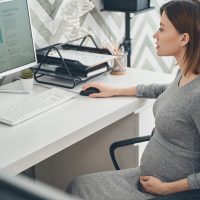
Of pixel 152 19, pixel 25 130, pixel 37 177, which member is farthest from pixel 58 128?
pixel 152 19

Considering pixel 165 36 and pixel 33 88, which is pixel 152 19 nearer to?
pixel 33 88

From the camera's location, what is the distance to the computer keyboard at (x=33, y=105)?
142cm

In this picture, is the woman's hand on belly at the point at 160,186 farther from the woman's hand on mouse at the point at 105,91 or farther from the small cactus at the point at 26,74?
the small cactus at the point at 26,74

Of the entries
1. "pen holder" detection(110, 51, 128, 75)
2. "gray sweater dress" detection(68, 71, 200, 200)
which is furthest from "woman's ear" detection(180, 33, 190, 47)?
"pen holder" detection(110, 51, 128, 75)

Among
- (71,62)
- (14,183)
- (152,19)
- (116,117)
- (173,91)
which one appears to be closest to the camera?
(14,183)

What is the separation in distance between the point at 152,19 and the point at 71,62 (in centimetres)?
146

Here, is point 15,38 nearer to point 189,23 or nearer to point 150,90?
point 150,90

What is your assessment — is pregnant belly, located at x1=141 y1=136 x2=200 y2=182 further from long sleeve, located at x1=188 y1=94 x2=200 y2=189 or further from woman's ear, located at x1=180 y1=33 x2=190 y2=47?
woman's ear, located at x1=180 y1=33 x2=190 y2=47

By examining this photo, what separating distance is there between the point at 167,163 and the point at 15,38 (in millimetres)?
938

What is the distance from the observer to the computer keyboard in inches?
55.8

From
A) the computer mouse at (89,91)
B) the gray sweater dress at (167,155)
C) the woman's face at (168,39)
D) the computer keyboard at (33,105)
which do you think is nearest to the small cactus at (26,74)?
the computer keyboard at (33,105)

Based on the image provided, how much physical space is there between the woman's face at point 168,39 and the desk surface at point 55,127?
0.34 metres

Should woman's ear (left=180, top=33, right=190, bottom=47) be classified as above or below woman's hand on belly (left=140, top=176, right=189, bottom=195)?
above

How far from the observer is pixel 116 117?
1.56 metres
